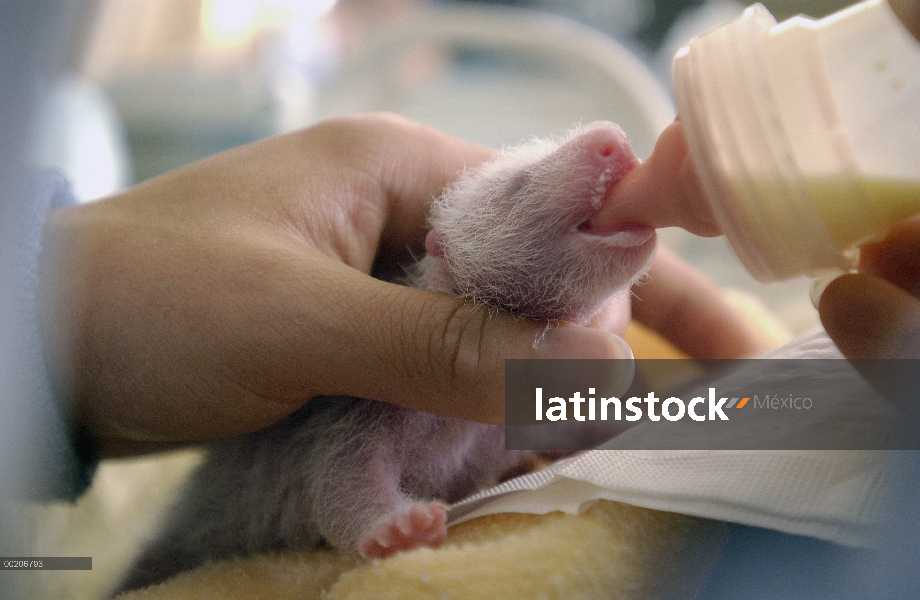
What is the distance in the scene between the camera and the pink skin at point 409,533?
51cm

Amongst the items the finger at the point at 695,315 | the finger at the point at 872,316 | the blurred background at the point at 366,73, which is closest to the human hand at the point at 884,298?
the finger at the point at 872,316

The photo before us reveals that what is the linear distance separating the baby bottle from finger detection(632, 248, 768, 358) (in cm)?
50

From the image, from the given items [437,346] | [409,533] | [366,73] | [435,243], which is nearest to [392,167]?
[435,243]

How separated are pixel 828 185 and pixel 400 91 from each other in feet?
6.09

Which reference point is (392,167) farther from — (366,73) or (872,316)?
(366,73)

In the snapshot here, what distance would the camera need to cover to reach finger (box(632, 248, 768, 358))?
0.93 meters

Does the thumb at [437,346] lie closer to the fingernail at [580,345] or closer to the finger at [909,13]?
the fingernail at [580,345]

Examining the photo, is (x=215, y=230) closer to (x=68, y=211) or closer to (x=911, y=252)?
(x=68, y=211)

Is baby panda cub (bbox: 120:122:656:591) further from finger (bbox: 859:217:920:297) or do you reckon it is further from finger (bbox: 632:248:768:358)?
finger (bbox: 632:248:768:358)

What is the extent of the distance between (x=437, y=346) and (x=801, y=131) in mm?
280

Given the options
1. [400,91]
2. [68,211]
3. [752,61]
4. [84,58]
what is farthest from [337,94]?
[752,61]

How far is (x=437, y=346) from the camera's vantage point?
0.50m

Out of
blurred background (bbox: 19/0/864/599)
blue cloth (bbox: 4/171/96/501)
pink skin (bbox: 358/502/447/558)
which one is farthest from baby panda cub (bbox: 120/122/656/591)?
blurred background (bbox: 19/0/864/599)

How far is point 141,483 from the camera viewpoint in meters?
0.83
